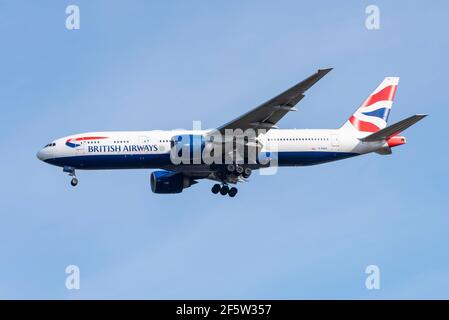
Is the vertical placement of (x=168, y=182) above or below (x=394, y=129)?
below

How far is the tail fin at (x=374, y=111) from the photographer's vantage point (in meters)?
59.1

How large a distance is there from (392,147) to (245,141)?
835 cm

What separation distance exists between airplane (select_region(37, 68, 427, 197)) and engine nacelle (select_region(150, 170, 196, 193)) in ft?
3.54

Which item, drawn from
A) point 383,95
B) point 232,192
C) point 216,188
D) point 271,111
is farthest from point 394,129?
point 216,188

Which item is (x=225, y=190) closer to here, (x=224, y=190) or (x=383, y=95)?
(x=224, y=190)

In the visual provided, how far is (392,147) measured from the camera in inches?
2247

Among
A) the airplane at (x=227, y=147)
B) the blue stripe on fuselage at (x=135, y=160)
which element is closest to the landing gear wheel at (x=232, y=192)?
the airplane at (x=227, y=147)

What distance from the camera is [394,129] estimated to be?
55.1m

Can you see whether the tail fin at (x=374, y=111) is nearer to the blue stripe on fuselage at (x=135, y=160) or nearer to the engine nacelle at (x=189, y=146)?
the blue stripe on fuselage at (x=135, y=160)

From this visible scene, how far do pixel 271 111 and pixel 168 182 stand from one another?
906 centimetres

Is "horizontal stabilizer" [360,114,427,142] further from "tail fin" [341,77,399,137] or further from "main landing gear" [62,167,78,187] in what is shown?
"main landing gear" [62,167,78,187]

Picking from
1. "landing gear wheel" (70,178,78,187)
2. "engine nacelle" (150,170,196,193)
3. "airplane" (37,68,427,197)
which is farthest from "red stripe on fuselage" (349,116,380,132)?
"landing gear wheel" (70,178,78,187)

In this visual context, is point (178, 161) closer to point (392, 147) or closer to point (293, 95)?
point (293, 95)
